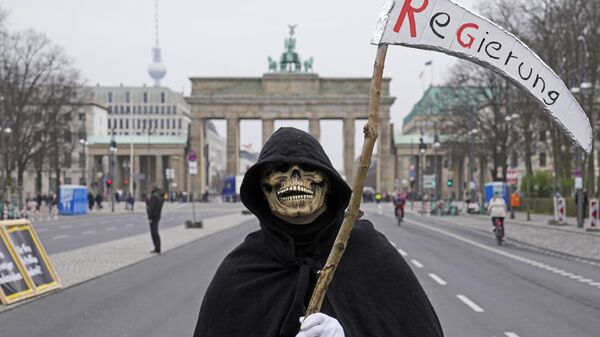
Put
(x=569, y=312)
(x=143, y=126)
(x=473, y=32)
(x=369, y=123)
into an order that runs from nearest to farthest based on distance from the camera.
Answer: (x=369, y=123), (x=473, y=32), (x=569, y=312), (x=143, y=126)

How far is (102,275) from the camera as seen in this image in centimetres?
1823

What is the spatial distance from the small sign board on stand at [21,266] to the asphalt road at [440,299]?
0.37 meters

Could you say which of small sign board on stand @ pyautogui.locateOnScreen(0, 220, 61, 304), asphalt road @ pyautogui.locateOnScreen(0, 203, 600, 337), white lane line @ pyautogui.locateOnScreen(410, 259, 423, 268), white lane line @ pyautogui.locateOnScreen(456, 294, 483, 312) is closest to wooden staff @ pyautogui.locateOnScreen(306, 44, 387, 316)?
asphalt road @ pyautogui.locateOnScreen(0, 203, 600, 337)

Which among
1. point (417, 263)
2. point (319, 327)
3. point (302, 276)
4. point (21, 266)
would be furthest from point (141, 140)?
point (319, 327)

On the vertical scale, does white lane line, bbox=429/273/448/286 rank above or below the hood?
below

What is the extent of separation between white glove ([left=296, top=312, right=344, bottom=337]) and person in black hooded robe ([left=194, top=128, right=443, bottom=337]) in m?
0.17

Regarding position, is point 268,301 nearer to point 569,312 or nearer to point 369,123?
point 369,123

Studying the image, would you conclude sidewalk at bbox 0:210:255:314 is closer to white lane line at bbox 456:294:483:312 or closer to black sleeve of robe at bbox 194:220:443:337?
white lane line at bbox 456:294:483:312

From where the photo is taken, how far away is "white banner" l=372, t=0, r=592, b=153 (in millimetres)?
3494

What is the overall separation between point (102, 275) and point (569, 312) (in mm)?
9586

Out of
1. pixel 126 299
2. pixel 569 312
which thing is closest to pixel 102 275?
pixel 126 299

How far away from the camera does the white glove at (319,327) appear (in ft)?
9.96

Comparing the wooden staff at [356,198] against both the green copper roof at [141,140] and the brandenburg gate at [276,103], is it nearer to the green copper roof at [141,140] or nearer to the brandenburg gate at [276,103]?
the brandenburg gate at [276,103]

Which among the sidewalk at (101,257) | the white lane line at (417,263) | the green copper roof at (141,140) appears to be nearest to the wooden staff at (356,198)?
the sidewalk at (101,257)
